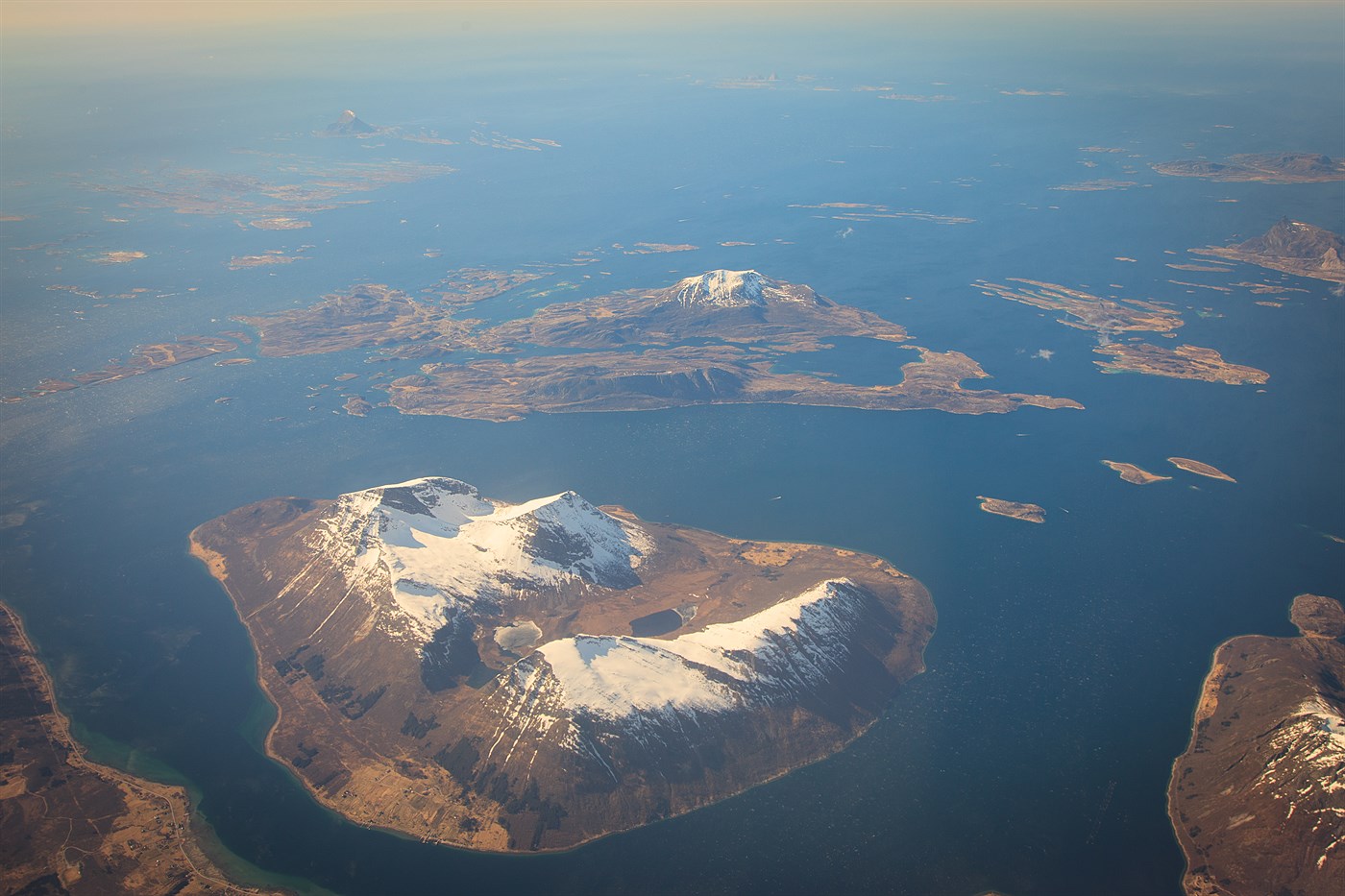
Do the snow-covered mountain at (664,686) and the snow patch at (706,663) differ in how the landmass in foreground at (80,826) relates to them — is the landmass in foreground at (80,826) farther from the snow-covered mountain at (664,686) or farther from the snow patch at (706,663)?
the snow patch at (706,663)

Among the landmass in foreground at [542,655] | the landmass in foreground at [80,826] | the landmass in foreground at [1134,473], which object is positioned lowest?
the landmass in foreground at [80,826]

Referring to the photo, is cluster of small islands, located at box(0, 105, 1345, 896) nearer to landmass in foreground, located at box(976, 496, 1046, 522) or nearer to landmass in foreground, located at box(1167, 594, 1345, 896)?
landmass in foreground, located at box(1167, 594, 1345, 896)

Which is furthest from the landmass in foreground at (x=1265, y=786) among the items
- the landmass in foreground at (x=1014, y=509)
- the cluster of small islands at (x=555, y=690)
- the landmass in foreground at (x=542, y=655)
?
the landmass in foreground at (x=1014, y=509)

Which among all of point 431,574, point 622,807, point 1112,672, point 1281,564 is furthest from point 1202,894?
point 431,574

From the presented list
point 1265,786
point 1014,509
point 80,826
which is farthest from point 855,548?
point 80,826

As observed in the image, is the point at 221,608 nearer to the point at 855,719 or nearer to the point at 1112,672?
the point at 855,719

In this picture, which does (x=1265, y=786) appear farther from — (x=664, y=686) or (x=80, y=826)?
(x=80, y=826)
